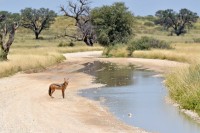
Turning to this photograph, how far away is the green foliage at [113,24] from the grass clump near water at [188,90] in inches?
1805

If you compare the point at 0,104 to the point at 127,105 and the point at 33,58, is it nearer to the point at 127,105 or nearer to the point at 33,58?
the point at 127,105

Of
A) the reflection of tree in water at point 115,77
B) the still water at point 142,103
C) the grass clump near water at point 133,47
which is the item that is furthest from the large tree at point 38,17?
the still water at point 142,103

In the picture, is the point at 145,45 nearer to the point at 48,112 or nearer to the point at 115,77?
the point at 115,77

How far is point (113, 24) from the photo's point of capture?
6962cm

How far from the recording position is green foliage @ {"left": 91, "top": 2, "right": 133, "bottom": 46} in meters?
69.5

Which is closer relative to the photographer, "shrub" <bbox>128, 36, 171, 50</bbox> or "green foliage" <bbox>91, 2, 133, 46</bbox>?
"shrub" <bbox>128, 36, 171, 50</bbox>

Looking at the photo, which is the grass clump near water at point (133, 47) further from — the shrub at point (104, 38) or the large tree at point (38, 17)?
the large tree at point (38, 17)

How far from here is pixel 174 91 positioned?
2103 centimetres

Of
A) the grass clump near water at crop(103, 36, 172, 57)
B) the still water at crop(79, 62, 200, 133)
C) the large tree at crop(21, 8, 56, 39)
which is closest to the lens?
the still water at crop(79, 62, 200, 133)

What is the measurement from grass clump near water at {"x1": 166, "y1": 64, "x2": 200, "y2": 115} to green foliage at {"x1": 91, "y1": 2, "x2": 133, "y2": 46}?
150 feet

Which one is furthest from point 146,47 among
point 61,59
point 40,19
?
point 40,19

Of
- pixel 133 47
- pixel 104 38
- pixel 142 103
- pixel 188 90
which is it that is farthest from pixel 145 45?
pixel 188 90

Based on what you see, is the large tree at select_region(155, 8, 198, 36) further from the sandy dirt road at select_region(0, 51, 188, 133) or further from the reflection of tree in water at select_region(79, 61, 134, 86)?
the sandy dirt road at select_region(0, 51, 188, 133)

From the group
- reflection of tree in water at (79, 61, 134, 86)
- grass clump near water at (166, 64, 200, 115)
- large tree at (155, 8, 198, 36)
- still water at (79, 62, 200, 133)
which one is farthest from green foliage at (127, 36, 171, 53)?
large tree at (155, 8, 198, 36)
